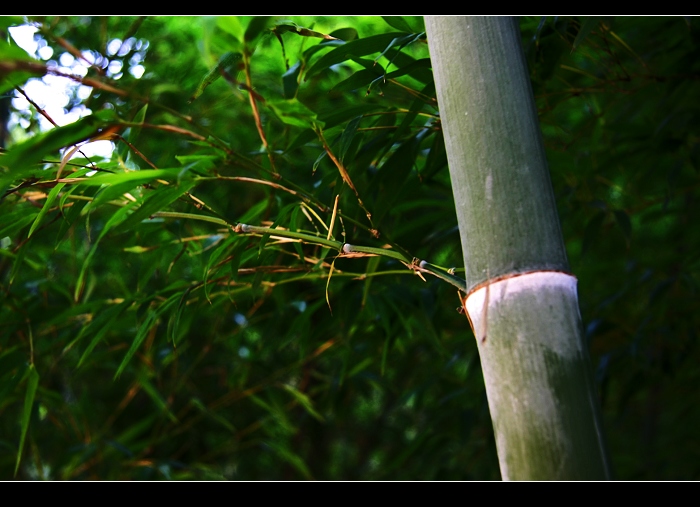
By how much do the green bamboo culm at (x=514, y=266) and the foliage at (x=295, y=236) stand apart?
104 mm

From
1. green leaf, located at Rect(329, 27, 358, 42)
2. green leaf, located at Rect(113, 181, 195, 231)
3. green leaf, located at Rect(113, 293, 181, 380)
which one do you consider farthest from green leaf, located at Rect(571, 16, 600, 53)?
green leaf, located at Rect(113, 293, 181, 380)

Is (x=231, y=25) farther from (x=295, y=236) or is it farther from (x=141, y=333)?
(x=141, y=333)

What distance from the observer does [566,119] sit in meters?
2.20

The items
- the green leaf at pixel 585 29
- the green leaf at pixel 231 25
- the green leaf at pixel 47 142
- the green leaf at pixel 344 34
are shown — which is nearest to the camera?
the green leaf at pixel 47 142

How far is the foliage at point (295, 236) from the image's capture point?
2.29 feet

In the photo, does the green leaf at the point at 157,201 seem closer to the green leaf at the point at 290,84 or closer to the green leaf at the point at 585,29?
the green leaf at the point at 290,84

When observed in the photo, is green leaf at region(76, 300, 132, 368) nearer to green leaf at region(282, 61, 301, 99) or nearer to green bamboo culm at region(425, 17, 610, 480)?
green leaf at region(282, 61, 301, 99)

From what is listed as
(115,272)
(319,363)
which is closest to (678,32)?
(115,272)

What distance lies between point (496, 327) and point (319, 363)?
1.96 metres

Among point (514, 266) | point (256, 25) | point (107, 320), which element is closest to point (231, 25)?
point (256, 25)

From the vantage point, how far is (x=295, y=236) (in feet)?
2.09

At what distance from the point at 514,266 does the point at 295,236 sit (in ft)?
0.71

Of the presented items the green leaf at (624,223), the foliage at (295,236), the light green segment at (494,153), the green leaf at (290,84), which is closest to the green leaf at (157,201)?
the foliage at (295,236)
